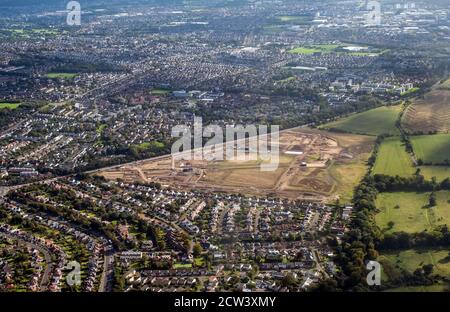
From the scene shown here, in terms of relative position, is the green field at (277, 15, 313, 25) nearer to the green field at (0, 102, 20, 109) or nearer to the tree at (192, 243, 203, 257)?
the green field at (0, 102, 20, 109)

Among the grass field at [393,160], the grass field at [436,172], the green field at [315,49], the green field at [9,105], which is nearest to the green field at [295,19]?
the green field at [315,49]

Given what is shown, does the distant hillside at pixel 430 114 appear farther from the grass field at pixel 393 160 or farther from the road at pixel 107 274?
the road at pixel 107 274

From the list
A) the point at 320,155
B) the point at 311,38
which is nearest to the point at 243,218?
the point at 320,155

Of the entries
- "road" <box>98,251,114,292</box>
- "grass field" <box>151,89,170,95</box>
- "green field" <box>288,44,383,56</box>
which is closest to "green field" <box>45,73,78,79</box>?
"grass field" <box>151,89,170,95</box>

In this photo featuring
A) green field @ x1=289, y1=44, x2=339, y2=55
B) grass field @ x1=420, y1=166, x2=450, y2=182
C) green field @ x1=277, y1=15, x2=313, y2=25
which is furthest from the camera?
green field @ x1=277, y1=15, x2=313, y2=25

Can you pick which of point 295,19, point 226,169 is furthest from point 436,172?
point 295,19
